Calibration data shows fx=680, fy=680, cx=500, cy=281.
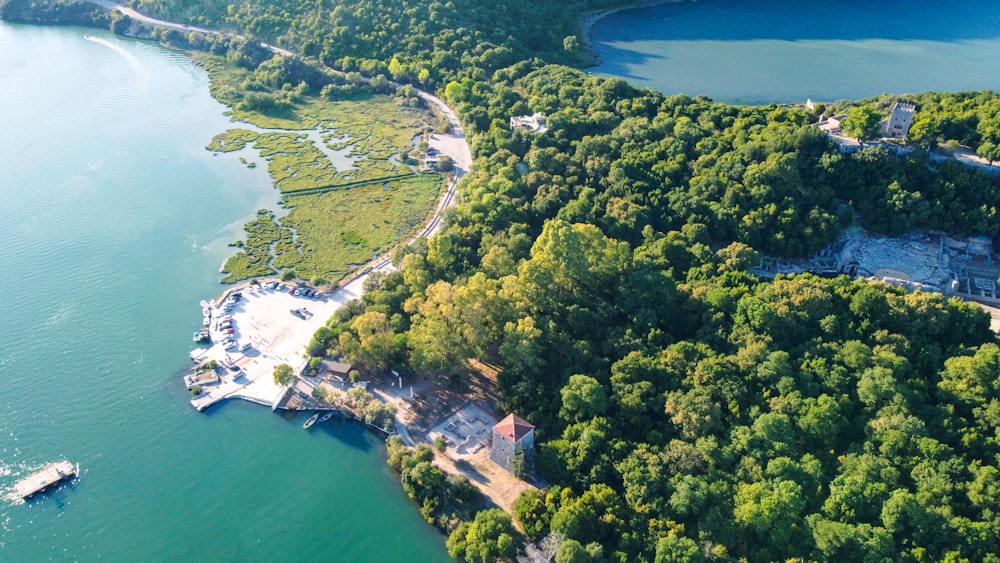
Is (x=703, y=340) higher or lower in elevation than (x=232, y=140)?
lower

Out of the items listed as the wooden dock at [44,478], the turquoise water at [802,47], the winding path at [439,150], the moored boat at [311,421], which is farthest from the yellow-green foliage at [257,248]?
the turquoise water at [802,47]

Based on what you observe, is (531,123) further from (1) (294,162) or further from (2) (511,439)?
(2) (511,439)

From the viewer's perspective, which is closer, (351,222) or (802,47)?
(351,222)

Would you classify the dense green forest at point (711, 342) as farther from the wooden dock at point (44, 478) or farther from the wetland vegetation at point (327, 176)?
the wooden dock at point (44, 478)

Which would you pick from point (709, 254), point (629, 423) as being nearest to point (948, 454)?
point (629, 423)

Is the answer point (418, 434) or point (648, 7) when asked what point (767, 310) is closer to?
point (418, 434)

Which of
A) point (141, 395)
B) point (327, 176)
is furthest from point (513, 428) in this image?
point (327, 176)

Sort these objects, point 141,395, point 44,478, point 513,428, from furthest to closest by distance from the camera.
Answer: point 141,395
point 44,478
point 513,428
